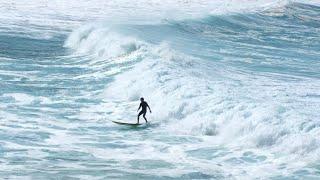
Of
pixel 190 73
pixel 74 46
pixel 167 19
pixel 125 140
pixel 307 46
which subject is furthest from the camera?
pixel 167 19

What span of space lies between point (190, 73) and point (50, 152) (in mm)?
12344

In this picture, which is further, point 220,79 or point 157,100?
point 220,79

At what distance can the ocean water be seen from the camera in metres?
17.1

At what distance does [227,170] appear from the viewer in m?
16.7

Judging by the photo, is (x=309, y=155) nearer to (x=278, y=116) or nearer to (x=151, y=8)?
(x=278, y=116)

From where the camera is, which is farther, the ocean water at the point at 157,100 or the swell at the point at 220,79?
the swell at the point at 220,79

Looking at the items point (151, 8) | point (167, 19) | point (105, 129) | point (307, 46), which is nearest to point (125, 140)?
point (105, 129)

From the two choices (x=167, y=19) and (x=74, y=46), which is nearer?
(x=74, y=46)

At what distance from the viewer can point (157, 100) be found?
25.6 m

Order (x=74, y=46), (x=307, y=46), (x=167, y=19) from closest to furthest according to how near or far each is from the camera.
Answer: (x=74, y=46) < (x=307, y=46) < (x=167, y=19)

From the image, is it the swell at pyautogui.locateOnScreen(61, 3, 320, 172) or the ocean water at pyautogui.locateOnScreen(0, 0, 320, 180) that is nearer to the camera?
the ocean water at pyautogui.locateOnScreen(0, 0, 320, 180)

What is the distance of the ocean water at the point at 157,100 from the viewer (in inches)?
674

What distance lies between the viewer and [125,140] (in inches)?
785

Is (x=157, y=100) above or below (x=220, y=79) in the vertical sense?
below
